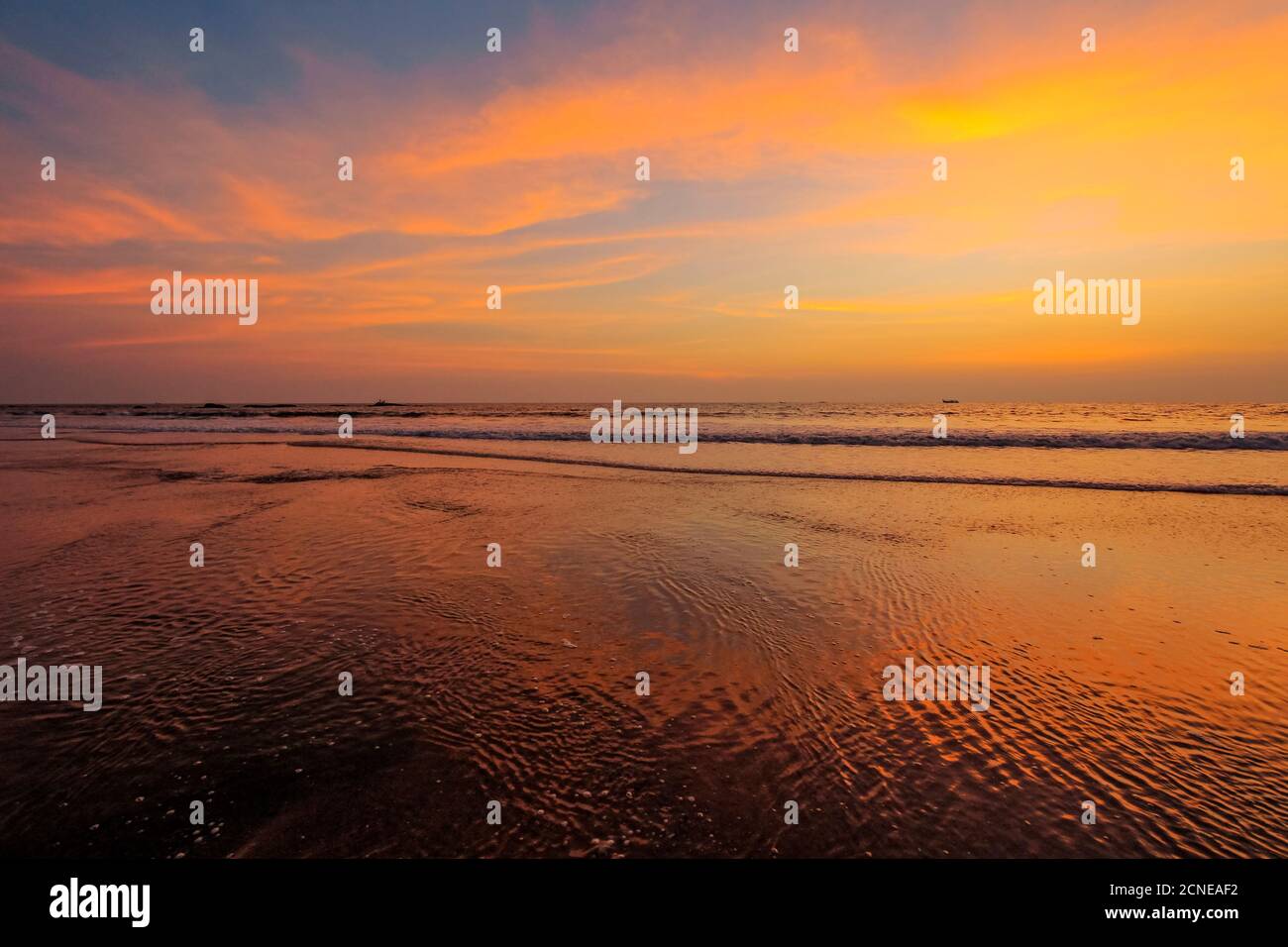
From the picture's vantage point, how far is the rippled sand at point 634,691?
11.5 ft

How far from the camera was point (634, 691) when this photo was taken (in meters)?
5.30

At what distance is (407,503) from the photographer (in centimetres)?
1505

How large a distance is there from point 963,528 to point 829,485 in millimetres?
6601

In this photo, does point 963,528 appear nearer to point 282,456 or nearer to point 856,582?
point 856,582

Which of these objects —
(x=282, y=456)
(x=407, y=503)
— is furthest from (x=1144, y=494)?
(x=282, y=456)

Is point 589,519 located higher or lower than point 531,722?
higher

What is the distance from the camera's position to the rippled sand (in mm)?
3514

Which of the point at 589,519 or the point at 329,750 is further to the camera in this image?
the point at 589,519

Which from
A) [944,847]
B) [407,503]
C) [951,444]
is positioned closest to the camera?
[944,847]
